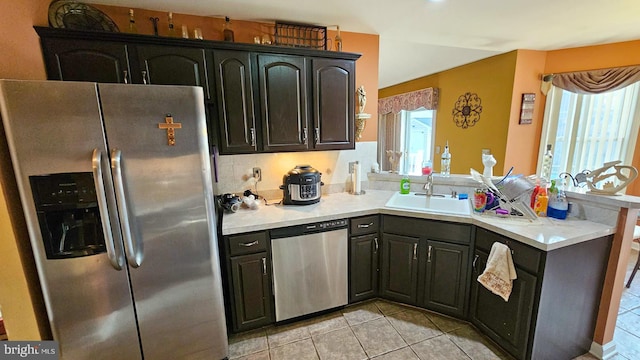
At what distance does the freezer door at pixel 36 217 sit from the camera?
1209 millimetres

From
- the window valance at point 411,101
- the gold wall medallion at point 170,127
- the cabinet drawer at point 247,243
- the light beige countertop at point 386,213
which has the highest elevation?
the window valance at point 411,101

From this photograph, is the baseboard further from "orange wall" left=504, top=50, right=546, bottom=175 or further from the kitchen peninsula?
"orange wall" left=504, top=50, right=546, bottom=175

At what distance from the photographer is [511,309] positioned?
168cm

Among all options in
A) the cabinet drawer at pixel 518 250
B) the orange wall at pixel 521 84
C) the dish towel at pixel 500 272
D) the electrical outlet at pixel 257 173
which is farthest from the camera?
the orange wall at pixel 521 84

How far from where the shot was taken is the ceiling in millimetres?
1915

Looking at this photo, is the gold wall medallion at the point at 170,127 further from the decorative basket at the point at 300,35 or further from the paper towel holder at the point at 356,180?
the paper towel holder at the point at 356,180

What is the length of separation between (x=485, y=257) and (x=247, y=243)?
5.68 feet

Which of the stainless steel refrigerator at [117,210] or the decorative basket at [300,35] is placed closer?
the stainless steel refrigerator at [117,210]

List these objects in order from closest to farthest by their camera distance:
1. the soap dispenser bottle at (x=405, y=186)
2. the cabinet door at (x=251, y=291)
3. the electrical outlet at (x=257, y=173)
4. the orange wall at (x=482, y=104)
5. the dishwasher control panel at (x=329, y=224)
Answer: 1. the cabinet door at (x=251, y=291)
2. the dishwasher control panel at (x=329, y=224)
3. the electrical outlet at (x=257, y=173)
4. the soap dispenser bottle at (x=405, y=186)
5. the orange wall at (x=482, y=104)

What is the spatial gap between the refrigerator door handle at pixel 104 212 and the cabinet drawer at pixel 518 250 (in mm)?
2341

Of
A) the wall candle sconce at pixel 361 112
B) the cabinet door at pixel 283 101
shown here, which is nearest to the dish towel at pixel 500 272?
the wall candle sconce at pixel 361 112

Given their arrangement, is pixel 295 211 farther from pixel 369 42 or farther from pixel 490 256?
pixel 369 42

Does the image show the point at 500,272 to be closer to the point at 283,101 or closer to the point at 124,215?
the point at 283,101

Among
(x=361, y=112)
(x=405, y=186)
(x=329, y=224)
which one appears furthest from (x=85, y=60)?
(x=405, y=186)
